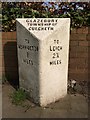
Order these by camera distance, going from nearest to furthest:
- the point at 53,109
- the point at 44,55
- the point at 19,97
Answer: the point at 44,55, the point at 53,109, the point at 19,97

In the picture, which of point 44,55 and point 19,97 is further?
point 19,97

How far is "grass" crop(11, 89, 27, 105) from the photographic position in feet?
17.7

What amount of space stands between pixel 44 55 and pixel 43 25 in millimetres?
544

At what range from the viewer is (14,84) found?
6305 millimetres

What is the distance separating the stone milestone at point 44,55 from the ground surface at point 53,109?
15 centimetres

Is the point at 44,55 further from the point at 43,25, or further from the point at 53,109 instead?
the point at 53,109

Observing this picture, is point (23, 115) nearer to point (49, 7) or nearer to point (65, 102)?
point (65, 102)

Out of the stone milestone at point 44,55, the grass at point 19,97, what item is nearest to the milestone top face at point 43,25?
the stone milestone at point 44,55

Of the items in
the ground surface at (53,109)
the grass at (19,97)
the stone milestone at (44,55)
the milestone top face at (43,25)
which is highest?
the milestone top face at (43,25)

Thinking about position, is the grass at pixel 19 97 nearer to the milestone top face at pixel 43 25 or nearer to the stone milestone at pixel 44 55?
the stone milestone at pixel 44 55

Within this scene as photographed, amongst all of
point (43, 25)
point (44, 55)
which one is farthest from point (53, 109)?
point (43, 25)

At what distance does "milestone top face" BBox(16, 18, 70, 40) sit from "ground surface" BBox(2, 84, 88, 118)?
4.04 ft

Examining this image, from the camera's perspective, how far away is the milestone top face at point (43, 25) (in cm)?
503

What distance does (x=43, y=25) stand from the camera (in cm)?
520
